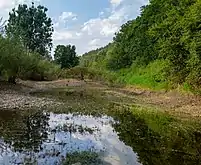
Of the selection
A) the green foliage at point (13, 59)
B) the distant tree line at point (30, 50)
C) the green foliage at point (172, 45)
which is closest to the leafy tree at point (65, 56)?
the distant tree line at point (30, 50)

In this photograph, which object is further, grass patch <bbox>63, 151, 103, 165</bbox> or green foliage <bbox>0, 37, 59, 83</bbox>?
green foliage <bbox>0, 37, 59, 83</bbox>

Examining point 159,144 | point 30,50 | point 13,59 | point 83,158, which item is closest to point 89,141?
point 159,144

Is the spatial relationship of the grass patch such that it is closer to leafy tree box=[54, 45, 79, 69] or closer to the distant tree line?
the distant tree line

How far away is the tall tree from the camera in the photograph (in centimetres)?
10131

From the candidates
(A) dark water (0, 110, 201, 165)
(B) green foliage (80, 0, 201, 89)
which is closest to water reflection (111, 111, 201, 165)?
(A) dark water (0, 110, 201, 165)

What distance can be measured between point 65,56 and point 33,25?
1692 centimetres

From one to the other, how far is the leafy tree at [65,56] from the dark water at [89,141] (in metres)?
67.7

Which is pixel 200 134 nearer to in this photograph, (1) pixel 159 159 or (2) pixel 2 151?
(1) pixel 159 159

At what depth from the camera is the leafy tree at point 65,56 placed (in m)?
92.5

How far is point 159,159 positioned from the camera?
1487 cm

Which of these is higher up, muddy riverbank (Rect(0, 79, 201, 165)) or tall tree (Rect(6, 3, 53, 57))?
tall tree (Rect(6, 3, 53, 57))

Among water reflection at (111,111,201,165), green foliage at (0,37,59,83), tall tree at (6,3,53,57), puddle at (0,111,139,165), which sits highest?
tall tree at (6,3,53,57)

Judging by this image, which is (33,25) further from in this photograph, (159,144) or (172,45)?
(159,144)

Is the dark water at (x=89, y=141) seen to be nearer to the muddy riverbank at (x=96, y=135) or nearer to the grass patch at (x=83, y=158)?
the muddy riverbank at (x=96, y=135)
